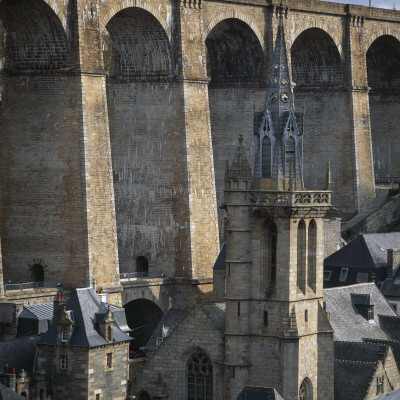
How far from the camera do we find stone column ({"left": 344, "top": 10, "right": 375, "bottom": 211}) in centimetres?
10456

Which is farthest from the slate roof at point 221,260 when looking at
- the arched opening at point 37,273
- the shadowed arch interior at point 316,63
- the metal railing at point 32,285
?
the shadowed arch interior at point 316,63

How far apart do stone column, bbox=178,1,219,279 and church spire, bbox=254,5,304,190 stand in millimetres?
20543

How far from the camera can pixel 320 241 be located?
64938mm

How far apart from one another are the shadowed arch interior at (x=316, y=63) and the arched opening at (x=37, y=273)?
1261 inches

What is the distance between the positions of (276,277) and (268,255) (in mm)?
1063

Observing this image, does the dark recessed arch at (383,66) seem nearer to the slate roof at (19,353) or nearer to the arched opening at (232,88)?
the arched opening at (232,88)

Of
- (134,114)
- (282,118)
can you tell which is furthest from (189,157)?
(282,118)

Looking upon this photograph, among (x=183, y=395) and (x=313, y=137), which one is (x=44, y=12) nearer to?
(x=183, y=395)

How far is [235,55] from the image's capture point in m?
97.0

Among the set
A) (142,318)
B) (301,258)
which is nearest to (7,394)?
(301,258)

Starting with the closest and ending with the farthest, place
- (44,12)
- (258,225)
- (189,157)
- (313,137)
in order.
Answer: (258,225), (44,12), (189,157), (313,137)

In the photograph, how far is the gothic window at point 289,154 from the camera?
64688 mm

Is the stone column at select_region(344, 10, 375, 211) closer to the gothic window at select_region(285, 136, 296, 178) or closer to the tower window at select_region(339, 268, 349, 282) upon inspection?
the tower window at select_region(339, 268, 349, 282)

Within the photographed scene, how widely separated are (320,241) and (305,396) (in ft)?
22.5
